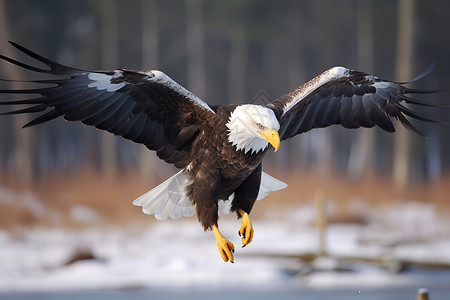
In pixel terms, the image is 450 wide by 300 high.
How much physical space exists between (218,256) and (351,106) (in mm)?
4760

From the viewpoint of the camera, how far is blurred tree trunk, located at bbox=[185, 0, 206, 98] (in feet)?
44.7

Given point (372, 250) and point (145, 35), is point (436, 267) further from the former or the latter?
point (145, 35)

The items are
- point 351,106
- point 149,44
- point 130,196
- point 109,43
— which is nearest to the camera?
point 351,106

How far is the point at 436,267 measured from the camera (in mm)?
7285

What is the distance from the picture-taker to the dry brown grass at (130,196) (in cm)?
1038

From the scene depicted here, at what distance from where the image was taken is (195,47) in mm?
13859

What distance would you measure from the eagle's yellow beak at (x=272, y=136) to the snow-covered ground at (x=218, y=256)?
4500mm

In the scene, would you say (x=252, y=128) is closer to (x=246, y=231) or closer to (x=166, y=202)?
(x=246, y=231)

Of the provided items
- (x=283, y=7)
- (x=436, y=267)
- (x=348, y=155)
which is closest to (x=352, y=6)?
(x=283, y=7)

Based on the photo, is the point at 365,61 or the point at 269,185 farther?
the point at 365,61

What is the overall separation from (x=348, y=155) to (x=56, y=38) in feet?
25.1

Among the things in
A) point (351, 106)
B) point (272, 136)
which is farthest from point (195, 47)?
point (272, 136)

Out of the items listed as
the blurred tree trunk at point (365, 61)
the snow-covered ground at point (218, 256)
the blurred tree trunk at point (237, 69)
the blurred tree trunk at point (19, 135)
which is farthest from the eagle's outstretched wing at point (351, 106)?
the blurred tree trunk at point (237, 69)

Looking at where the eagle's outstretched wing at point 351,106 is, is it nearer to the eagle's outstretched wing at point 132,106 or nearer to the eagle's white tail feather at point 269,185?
the eagle's white tail feather at point 269,185
